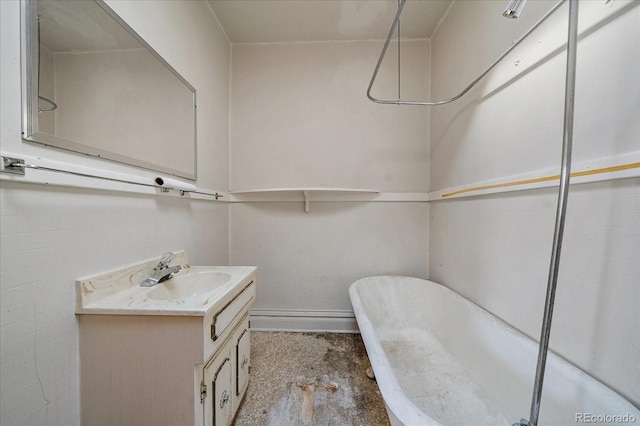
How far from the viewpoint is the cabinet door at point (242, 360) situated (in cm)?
115

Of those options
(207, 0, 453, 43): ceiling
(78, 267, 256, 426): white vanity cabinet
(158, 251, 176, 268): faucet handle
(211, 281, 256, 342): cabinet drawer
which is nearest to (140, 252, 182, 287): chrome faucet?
(158, 251, 176, 268): faucet handle

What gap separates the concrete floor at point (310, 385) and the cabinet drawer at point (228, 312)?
59 centimetres

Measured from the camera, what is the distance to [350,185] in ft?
6.64

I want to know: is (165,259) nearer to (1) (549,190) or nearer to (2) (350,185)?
(2) (350,185)

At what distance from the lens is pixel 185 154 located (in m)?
1.39

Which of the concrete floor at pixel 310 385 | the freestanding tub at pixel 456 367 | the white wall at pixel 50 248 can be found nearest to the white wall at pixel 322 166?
the concrete floor at pixel 310 385

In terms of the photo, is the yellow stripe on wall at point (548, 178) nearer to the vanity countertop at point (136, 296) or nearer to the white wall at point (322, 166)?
the white wall at point (322, 166)

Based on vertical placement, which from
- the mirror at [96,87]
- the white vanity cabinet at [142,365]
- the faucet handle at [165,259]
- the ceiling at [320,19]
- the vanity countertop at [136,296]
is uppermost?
the ceiling at [320,19]

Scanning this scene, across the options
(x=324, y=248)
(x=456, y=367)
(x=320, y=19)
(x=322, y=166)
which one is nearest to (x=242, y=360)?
(x=324, y=248)

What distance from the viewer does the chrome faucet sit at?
992 mm

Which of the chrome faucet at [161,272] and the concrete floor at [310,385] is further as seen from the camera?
the concrete floor at [310,385]

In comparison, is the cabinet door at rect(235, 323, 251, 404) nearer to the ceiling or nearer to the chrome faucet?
the chrome faucet

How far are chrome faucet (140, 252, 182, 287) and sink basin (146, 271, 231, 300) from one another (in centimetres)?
3

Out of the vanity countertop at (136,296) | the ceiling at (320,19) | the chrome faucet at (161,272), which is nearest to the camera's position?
the vanity countertop at (136,296)
